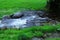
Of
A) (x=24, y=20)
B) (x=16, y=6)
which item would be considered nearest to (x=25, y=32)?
(x=24, y=20)

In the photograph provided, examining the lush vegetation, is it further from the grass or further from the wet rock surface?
the grass

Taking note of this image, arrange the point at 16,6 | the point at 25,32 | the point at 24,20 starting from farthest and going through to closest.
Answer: the point at 16,6 < the point at 24,20 < the point at 25,32

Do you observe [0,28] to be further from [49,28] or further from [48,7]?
[48,7]

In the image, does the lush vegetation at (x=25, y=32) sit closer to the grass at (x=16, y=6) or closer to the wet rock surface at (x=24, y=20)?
the wet rock surface at (x=24, y=20)

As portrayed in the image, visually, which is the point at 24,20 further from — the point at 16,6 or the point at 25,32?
the point at 16,6

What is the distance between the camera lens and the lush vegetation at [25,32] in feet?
30.5

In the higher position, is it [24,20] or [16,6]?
[24,20]

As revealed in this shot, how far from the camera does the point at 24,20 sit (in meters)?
13.2

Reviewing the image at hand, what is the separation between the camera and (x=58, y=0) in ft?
49.5

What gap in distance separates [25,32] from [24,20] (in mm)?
2893

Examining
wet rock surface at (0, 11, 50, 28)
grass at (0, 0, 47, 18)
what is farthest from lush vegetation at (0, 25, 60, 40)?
grass at (0, 0, 47, 18)

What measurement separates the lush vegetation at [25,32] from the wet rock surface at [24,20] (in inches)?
41.9

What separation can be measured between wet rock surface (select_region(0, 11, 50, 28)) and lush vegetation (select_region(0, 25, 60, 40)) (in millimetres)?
1063

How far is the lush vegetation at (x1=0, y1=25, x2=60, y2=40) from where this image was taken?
30.5ft
